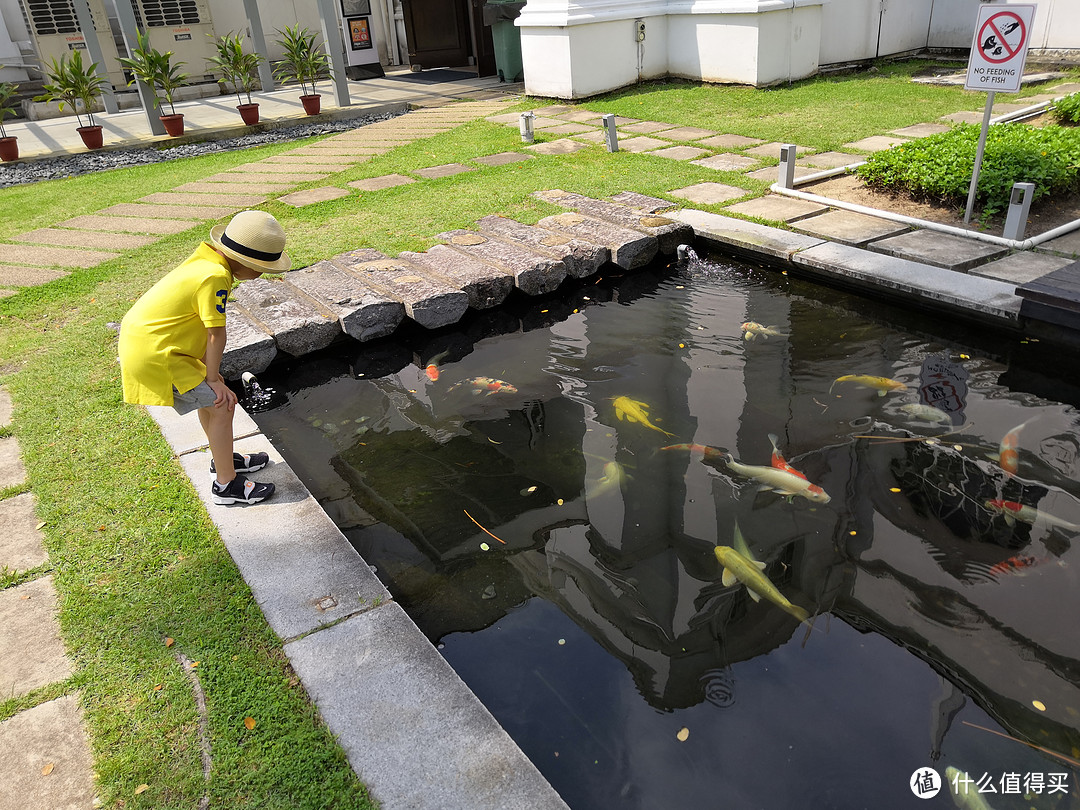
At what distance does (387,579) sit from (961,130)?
6682 millimetres

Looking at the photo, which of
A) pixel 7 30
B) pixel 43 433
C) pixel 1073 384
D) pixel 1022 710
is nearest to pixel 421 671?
pixel 1022 710

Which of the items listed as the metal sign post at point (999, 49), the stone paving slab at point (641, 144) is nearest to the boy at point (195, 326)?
the metal sign post at point (999, 49)

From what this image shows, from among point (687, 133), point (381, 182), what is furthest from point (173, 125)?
point (687, 133)

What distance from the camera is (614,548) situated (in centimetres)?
309

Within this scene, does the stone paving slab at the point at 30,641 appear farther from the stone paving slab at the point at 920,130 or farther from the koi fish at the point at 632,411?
the stone paving slab at the point at 920,130

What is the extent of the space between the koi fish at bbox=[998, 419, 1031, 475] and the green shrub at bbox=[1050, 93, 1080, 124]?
19.0ft

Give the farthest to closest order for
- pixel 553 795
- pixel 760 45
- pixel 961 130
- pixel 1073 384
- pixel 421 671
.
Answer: pixel 760 45 → pixel 961 130 → pixel 1073 384 → pixel 421 671 → pixel 553 795

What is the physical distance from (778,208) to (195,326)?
4.86 meters

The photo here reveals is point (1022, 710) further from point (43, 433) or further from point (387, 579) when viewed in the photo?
point (43, 433)

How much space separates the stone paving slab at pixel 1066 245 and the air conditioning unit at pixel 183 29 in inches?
572

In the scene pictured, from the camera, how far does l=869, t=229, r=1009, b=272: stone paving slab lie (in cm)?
495

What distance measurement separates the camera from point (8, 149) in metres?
9.62

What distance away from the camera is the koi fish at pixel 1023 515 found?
299cm

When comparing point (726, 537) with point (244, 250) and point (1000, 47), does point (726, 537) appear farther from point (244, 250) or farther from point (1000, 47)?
point (1000, 47)
